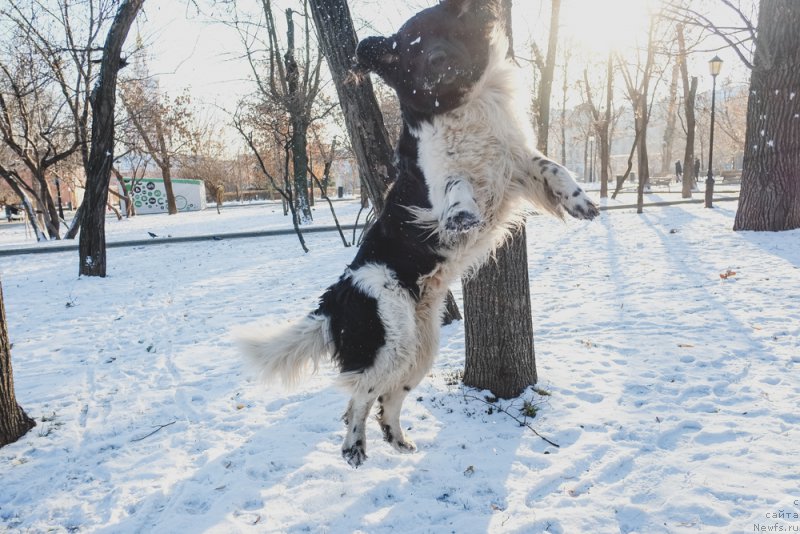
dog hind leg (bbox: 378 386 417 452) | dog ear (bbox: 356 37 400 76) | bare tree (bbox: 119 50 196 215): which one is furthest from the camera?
bare tree (bbox: 119 50 196 215)

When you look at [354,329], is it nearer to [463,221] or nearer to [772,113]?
[463,221]

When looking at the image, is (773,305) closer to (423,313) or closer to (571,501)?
(571,501)

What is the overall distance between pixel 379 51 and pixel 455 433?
2642mm

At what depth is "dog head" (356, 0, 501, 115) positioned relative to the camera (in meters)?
2.67

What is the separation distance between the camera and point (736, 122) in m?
42.1

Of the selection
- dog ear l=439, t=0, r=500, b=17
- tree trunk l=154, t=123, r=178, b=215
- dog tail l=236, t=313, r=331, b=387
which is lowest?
dog tail l=236, t=313, r=331, b=387

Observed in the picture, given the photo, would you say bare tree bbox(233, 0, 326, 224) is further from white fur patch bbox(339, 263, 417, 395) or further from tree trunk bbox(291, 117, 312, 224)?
white fur patch bbox(339, 263, 417, 395)

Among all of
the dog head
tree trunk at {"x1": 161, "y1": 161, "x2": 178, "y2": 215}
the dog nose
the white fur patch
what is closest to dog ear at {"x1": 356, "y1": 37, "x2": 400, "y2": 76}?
the dog head

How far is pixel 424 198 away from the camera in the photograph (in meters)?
2.84

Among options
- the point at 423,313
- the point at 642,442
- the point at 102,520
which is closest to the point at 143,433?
the point at 102,520

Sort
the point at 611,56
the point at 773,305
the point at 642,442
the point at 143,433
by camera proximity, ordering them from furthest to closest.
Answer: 1. the point at 611,56
2. the point at 773,305
3. the point at 143,433
4. the point at 642,442

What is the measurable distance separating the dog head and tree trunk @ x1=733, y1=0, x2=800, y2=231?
8.60 meters

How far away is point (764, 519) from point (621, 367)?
1911 millimetres

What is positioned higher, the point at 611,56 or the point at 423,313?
the point at 611,56
